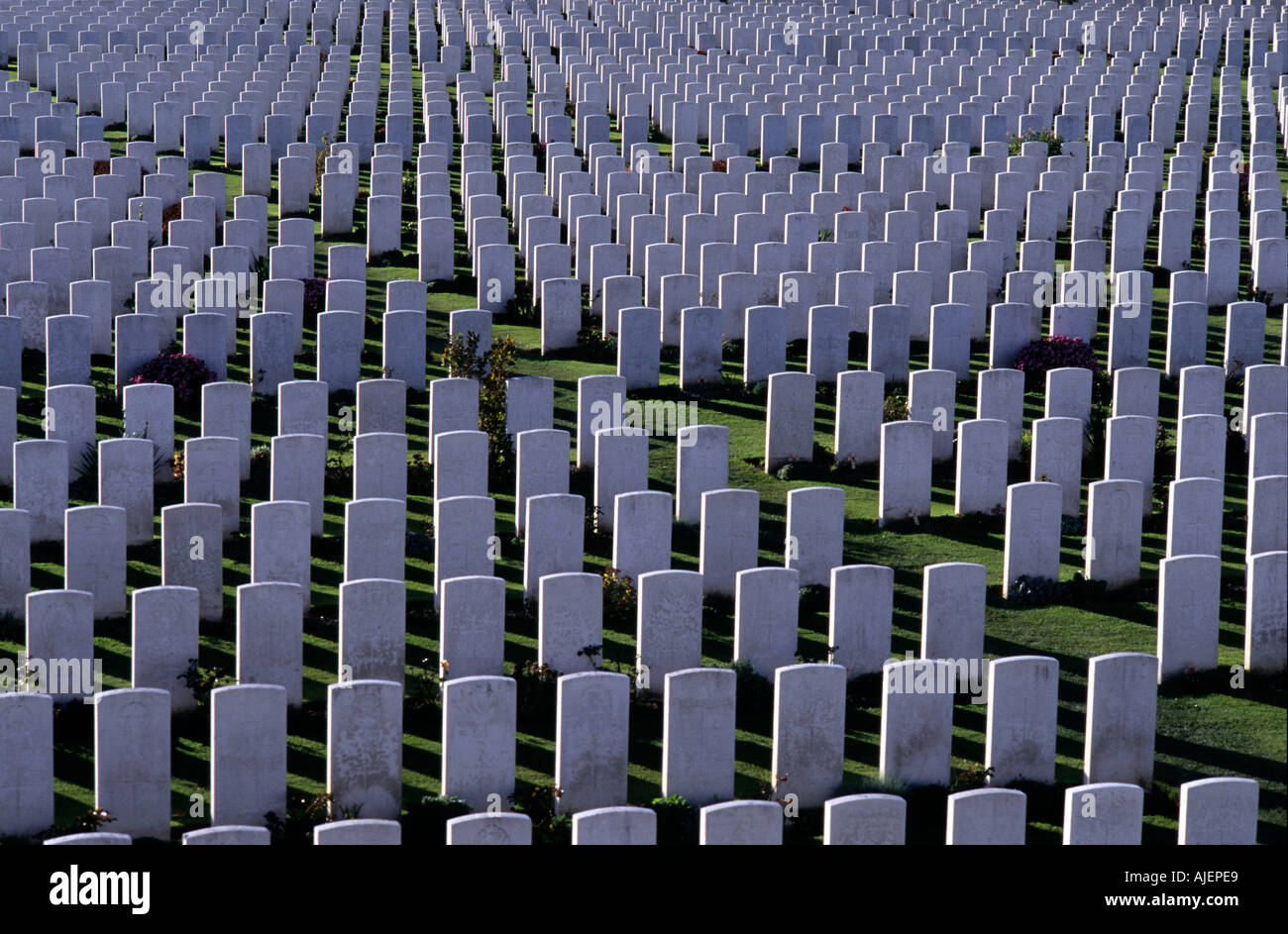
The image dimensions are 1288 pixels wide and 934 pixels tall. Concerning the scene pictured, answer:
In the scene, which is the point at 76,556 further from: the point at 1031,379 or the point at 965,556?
the point at 1031,379

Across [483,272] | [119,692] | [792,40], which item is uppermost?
[792,40]

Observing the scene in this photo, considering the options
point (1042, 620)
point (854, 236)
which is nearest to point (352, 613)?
point (1042, 620)

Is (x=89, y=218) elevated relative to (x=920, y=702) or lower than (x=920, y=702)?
elevated

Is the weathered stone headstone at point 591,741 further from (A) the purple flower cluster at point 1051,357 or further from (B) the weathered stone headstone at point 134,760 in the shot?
(A) the purple flower cluster at point 1051,357

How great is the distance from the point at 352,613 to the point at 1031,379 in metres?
7.41

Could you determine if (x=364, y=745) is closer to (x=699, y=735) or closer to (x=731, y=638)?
(x=699, y=735)

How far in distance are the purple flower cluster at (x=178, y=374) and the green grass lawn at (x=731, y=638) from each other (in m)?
0.14

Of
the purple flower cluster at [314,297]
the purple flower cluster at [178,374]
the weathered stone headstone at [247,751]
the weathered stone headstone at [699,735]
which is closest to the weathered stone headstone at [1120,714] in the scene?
the weathered stone headstone at [699,735]

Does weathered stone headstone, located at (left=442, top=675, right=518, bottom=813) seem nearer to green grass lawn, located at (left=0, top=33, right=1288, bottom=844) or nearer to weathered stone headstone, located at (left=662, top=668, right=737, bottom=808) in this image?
green grass lawn, located at (left=0, top=33, right=1288, bottom=844)

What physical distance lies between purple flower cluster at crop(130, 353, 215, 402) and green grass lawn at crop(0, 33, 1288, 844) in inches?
5.7

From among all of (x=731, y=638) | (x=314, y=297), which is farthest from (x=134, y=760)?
(x=314, y=297)

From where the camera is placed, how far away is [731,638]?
424 inches

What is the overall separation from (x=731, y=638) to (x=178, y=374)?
5.74 m

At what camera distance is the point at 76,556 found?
10547 millimetres
